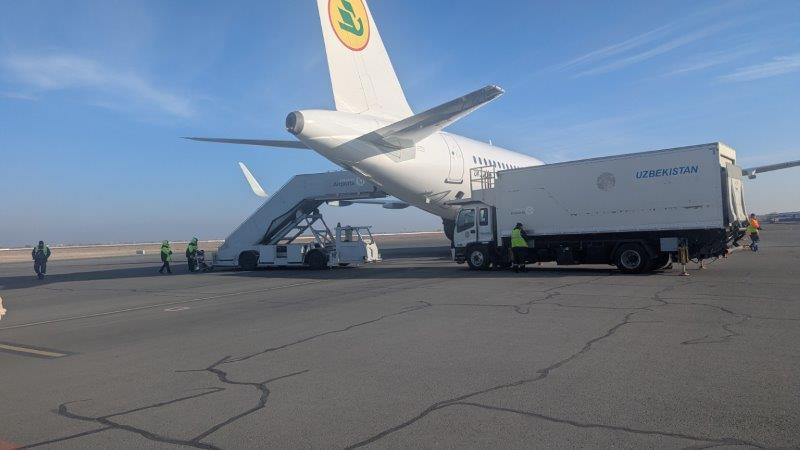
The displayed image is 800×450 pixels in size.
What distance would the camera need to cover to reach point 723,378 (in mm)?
5609

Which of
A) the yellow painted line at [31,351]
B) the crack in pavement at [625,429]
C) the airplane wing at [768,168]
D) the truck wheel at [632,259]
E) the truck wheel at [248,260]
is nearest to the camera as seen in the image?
the crack in pavement at [625,429]

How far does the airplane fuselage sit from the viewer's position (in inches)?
638

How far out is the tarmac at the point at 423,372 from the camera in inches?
177

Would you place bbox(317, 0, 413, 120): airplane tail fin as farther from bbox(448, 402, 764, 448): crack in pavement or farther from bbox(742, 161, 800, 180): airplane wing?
bbox(742, 161, 800, 180): airplane wing

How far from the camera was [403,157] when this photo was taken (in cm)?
1909

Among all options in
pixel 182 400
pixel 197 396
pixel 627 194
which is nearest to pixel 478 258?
pixel 627 194

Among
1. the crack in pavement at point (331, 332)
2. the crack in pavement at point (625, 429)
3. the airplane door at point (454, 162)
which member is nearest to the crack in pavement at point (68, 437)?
the crack in pavement at point (331, 332)

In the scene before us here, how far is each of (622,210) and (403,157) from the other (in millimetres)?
7015

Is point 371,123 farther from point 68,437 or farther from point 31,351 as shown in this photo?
point 68,437

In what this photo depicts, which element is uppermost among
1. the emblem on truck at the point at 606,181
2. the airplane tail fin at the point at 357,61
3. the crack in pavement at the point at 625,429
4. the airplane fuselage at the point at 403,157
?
the airplane tail fin at the point at 357,61

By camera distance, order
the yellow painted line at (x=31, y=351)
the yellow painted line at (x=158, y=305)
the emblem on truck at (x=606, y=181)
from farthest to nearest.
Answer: the emblem on truck at (x=606, y=181), the yellow painted line at (x=158, y=305), the yellow painted line at (x=31, y=351)

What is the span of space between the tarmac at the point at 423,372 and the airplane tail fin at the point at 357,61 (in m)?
7.59

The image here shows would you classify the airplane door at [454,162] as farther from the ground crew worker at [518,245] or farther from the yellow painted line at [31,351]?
the yellow painted line at [31,351]

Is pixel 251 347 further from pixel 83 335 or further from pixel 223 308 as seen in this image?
pixel 223 308
